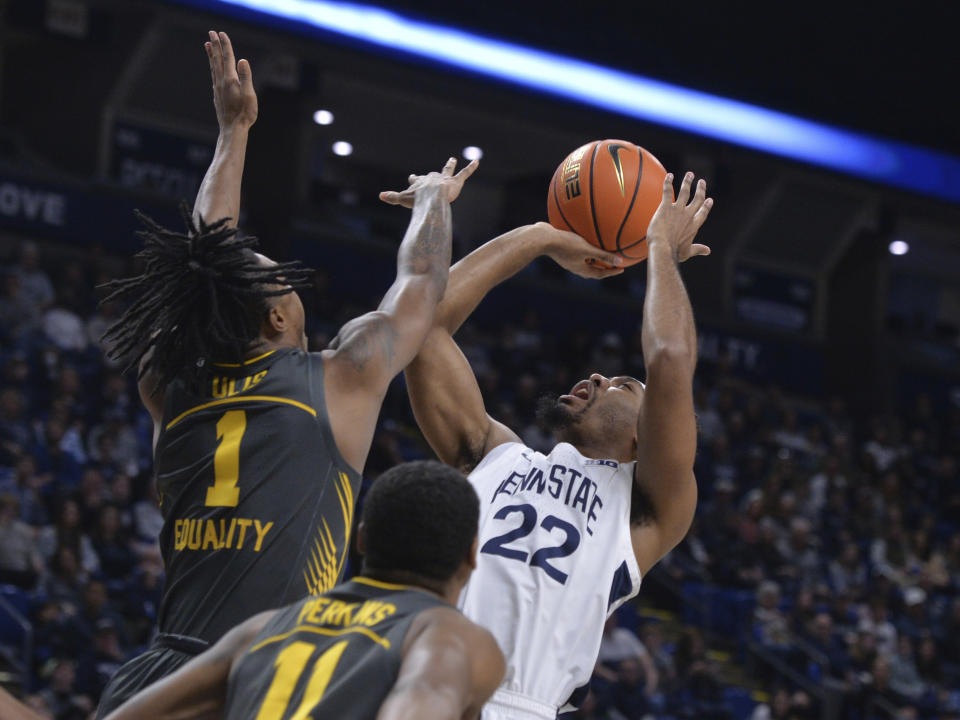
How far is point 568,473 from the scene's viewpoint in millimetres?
3859

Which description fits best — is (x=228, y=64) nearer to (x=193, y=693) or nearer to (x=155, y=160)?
(x=193, y=693)

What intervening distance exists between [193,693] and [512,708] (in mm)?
1401

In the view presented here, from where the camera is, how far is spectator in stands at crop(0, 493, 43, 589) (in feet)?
29.3

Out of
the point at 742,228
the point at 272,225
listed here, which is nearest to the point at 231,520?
the point at 272,225

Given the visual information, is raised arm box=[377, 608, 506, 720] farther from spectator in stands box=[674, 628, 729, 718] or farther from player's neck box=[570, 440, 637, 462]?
spectator in stands box=[674, 628, 729, 718]

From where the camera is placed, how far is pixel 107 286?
3.42 m

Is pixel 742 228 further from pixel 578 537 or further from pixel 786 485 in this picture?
pixel 578 537

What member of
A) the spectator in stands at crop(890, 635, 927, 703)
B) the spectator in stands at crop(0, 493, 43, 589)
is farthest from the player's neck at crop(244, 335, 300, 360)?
the spectator in stands at crop(890, 635, 927, 703)

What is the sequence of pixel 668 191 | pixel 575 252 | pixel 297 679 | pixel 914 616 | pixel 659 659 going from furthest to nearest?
pixel 914 616
pixel 659 659
pixel 575 252
pixel 668 191
pixel 297 679

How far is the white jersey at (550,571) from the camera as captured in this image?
3.56 meters

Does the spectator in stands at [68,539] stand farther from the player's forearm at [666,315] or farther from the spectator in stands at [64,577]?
the player's forearm at [666,315]

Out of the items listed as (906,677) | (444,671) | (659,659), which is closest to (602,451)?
(444,671)

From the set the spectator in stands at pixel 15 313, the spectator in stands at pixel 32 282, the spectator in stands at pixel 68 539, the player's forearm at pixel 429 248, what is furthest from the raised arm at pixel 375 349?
the spectator in stands at pixel 32 282

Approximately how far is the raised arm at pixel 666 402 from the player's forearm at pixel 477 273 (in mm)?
430
